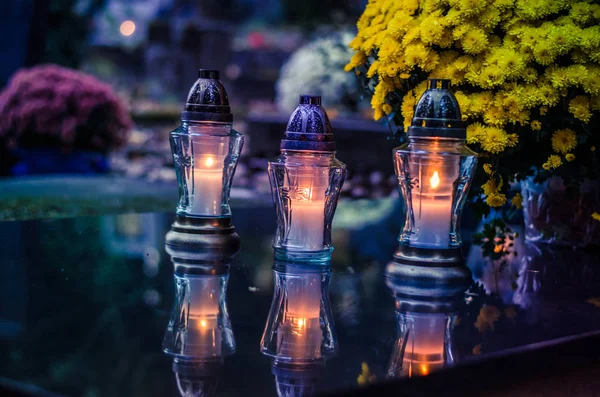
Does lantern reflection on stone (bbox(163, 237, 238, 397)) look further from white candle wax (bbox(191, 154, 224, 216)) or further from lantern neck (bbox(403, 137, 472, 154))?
lantern neck (bbox(403, 137, 472, 154))

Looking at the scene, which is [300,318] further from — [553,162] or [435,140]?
[553,162]

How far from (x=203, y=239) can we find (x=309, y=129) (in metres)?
0.31

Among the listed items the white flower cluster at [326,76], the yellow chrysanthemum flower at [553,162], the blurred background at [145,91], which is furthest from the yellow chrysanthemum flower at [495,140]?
the white flower cluster at [326,76]

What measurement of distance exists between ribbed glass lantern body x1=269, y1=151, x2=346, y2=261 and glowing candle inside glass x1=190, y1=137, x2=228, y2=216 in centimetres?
15

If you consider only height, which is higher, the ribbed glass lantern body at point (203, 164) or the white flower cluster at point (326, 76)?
the white flower cluster at point (326, 76)

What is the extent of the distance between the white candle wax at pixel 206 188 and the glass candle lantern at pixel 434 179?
1.21ft

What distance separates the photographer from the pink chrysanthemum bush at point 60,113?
537cm

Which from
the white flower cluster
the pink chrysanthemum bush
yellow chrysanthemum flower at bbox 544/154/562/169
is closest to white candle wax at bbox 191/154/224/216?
yellow chrysanthemum flower at bbox 544/154/562/169

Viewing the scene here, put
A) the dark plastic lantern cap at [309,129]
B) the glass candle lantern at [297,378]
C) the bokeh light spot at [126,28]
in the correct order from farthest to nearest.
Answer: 1. the bokeh light spot at [126,28]
2. the dark plastic lantern cap at [309,129]
3. the glass candle lantern at [297,378]

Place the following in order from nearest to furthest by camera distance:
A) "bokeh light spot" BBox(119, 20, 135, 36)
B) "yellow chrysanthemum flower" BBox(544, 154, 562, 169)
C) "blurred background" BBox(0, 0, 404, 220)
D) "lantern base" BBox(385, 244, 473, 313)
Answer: "lantern base" BBox(385, 244, 473, 313), "yellow chrysanthemum flower" BBox(544, 154, 562, 169), "blurred background" BBox(0, 0, 404, 220), "bokeh light spot" BBox(119, 20, 135, 36)

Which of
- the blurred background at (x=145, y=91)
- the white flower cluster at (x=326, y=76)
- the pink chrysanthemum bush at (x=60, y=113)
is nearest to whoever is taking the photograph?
the blurred background at (x=145, y=91)

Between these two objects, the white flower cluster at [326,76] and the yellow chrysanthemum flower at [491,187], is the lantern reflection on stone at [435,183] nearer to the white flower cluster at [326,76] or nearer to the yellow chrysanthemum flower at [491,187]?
the yellow chrysanthemum flower at [491,187]

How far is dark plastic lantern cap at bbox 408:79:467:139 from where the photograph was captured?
129 centimetres

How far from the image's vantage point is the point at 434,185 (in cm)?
134
